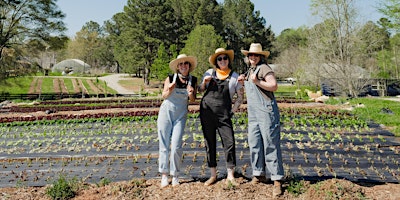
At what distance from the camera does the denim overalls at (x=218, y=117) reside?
3.90 meters

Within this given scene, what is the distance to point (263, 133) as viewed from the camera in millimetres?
3732

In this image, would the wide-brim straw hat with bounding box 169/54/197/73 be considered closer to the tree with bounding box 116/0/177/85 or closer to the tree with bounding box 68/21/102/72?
the tree with bounding box 116/0/177/85

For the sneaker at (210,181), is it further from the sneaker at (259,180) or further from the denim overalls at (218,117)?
the sneaker at (259,180)


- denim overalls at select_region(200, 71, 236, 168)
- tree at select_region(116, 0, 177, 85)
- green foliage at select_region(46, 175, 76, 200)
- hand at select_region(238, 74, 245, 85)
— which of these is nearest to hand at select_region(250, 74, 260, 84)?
hand at select_region(238, 74, 245, 85)

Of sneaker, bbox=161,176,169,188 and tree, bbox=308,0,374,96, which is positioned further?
tree, bbox=308,0,374,96

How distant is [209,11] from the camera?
128 feet

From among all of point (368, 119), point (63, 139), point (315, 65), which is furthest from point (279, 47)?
point (63, 139)

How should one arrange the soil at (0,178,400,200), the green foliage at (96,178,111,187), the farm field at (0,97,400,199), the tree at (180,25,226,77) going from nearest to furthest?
the soil at (0,178,400,200)
the green foliage at (96,178,111,187)
the farm field at (0,97,400,199)
the tree at (180,25,226,77)

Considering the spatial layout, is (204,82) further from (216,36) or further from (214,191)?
(216,36)

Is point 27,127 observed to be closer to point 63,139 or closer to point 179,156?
point 63,139

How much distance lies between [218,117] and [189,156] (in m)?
1.98

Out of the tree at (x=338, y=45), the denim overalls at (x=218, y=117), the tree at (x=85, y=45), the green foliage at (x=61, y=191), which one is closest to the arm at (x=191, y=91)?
the denim overalls at (x=218, y=117)

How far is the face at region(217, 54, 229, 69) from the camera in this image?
3967 mm

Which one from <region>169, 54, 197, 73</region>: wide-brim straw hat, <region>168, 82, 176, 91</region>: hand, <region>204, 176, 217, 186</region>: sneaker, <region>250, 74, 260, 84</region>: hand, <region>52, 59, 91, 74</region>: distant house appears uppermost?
<region>52, 59, 91, 74</region>: distant house
